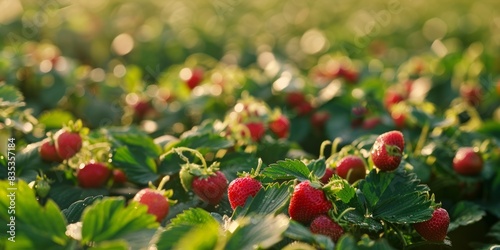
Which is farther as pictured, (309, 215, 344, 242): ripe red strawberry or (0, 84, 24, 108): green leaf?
(0, 84, 24, 108): green leaf

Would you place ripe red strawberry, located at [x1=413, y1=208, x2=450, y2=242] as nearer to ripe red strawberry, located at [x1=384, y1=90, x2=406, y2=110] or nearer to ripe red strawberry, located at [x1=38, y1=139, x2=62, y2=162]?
ripe red strawberry, located at [x1=38, y1=139, x2=62, y2=162]

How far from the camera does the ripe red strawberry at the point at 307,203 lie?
4.74 ft

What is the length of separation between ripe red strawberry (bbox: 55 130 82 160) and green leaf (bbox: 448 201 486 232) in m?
1.07

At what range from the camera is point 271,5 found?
601cm

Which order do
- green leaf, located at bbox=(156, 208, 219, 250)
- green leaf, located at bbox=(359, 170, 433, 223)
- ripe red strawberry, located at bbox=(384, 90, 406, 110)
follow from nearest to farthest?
green leaf, located at bbox=(156, 208, 219, 250) < green leaf, located at bbox=(359, 170, 433, 223) < ripe red strawberry, located at bbox=(384, 90, 406, 110)

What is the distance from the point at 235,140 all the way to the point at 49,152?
0.57 meters

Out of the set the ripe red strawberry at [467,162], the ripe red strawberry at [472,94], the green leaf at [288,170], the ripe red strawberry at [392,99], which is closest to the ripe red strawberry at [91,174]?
the green leaf at [288,170]

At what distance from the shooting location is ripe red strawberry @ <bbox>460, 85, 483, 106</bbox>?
2955 millimetres

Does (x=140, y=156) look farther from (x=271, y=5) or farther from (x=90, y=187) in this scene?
(x=271, y=5)

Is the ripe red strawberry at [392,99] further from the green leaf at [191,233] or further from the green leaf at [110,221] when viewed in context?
the green leaf at [110,221]

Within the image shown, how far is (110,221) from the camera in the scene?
4.07 ft

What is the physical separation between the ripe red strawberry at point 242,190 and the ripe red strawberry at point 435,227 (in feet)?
1.31

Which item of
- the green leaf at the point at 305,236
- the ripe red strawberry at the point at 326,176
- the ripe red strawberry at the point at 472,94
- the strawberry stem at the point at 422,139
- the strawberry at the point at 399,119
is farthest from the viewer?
the ripe red strawberry at the point at 472,94

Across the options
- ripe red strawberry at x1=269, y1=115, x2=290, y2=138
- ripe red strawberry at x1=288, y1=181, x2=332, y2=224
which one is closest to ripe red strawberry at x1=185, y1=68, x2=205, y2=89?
ripe red strawberry at x1=269, y1=115, x2=290, y2=138
